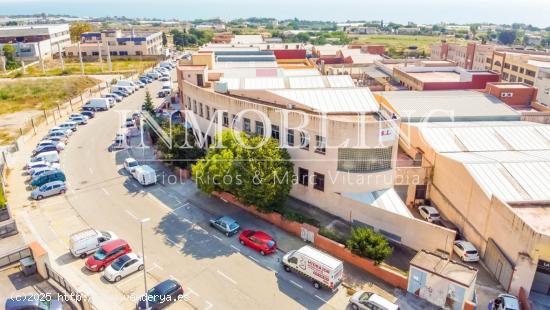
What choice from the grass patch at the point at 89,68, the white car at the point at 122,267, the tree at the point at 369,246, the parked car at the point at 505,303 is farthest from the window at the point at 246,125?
the grass patch at the point at 89,68

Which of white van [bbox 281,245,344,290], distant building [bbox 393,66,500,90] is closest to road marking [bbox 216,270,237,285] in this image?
white van [bbox 281,245,344,290]

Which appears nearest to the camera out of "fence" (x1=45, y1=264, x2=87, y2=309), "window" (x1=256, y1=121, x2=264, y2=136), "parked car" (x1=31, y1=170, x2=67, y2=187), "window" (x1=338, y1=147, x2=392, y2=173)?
"fence" (x1=45, y1=264, x2=87, y2=309)

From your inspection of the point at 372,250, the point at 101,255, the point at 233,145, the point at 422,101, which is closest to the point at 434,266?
the point at 372,250

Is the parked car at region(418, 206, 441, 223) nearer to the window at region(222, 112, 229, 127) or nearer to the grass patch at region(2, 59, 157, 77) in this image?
the window at region(222, 112, 229, 127)

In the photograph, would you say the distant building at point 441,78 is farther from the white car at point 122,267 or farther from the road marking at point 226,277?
the white car at point 122,267

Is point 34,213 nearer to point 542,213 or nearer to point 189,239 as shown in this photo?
point 189,239

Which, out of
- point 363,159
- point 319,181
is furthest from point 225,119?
point 363,159
